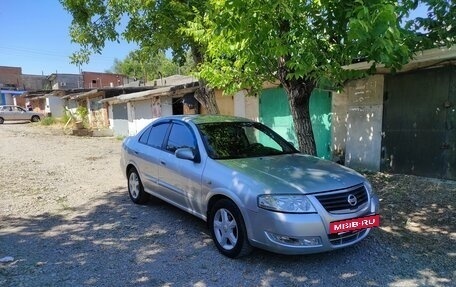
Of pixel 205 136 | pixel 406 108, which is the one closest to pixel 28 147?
pixel 205 136

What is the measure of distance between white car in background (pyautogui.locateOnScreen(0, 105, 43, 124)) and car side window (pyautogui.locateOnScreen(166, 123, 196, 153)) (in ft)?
110

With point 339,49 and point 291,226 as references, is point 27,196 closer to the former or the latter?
point 291,226

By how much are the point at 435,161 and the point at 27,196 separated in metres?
8.25

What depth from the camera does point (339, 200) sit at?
12.5 feet

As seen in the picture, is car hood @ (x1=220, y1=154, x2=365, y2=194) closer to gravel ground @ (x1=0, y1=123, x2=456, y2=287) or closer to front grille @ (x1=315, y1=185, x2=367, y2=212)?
front grille @ (x1=315, y1=185, x2=367, y2=212)

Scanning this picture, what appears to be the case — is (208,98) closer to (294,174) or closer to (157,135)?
(157,135)

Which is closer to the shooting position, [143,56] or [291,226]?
[291,226]

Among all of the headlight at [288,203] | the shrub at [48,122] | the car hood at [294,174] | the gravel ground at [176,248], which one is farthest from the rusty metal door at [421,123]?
the shrub at [48,122]

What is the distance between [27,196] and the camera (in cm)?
746

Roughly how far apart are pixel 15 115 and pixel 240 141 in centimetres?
3471

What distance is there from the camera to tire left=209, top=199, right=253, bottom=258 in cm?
400

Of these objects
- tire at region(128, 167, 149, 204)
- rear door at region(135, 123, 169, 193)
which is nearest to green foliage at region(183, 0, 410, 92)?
rear door at region(135, 123, 169, 193)

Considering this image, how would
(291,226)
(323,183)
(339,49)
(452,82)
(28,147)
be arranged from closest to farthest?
(291,226), (323,183), (339,49), (452,82), (28,147)

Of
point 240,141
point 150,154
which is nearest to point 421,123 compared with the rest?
point 240,141
